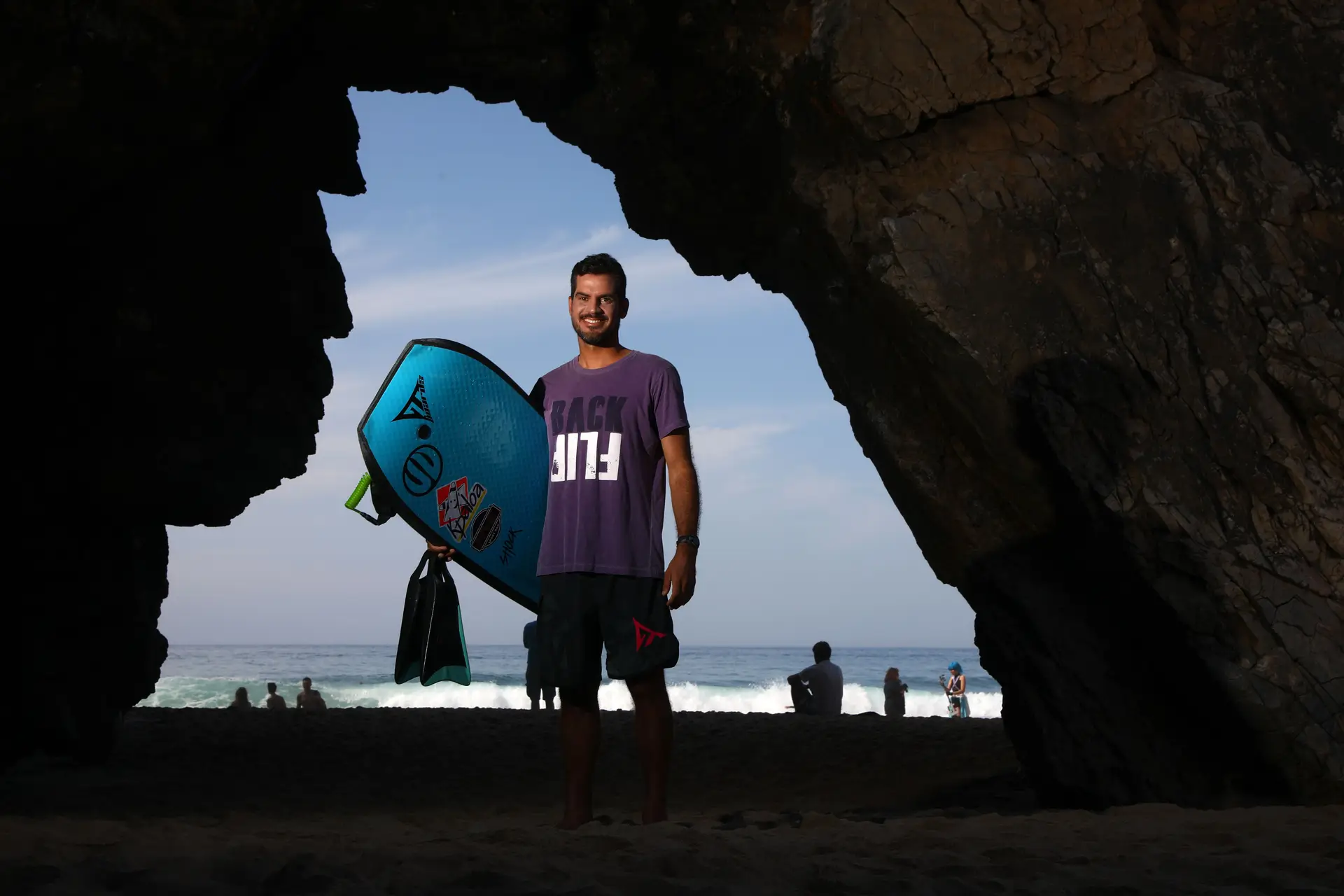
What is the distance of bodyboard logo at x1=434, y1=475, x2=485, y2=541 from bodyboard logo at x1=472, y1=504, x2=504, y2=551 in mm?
33

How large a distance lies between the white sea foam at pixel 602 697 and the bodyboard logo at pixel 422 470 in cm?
2805

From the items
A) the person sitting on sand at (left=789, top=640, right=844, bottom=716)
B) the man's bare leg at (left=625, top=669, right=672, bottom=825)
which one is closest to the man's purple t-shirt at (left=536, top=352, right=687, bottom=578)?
the man's bare leg at (left=625, top=669, right=672, bottom=825)

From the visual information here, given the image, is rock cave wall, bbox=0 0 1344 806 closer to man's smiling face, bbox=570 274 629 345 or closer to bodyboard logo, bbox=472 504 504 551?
man's smiling face, bbox=570 274 629 345

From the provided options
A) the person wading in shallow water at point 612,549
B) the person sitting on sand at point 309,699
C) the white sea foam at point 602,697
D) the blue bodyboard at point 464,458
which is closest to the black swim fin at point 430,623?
the blue bodyboard at point 464,458

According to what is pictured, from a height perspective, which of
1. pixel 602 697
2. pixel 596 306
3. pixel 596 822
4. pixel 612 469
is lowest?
pixel 596 822

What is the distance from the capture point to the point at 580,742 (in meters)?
3.74

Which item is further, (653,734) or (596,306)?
(596,306)

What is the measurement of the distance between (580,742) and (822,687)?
26.8ft

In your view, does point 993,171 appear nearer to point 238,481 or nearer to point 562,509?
point 562,509

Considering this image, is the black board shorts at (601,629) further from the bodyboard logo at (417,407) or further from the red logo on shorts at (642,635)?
the bodyboard logo at (417,407)

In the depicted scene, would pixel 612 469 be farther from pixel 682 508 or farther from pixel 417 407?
pixel 417 407

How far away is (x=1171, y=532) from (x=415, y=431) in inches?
116

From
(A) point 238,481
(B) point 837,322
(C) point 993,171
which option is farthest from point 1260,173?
(A) point 238,481

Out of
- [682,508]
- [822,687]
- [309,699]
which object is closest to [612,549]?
[682,508]
